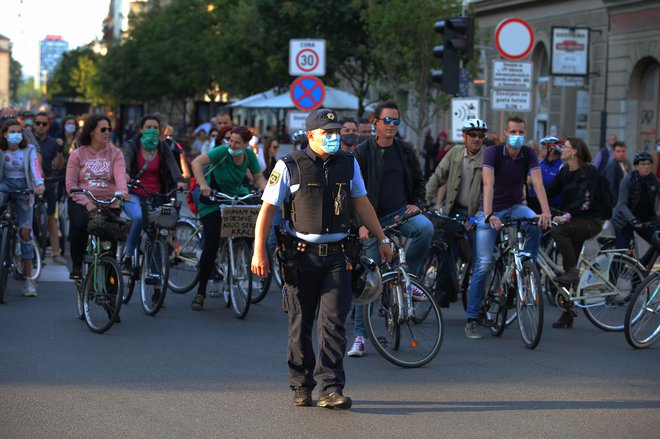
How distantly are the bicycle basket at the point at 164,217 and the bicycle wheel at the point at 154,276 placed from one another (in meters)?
0.17

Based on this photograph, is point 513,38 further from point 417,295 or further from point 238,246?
point 417,295

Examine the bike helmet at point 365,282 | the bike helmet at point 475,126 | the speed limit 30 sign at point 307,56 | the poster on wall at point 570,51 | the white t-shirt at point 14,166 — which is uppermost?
the poster on wall at point 570,51

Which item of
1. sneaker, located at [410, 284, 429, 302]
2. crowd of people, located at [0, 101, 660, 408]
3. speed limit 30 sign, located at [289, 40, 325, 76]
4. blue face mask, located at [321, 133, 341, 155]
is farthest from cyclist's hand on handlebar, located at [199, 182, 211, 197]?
speed limit 30 sign, located at [289, 40, 325, 76]

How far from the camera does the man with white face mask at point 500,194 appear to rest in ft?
34.5

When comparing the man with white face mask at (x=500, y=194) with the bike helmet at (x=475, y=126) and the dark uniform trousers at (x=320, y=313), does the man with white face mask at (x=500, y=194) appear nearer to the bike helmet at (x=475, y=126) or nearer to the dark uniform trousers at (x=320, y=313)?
the bike helmet at (x=475, y=126)

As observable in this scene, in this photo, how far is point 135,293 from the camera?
1359cm

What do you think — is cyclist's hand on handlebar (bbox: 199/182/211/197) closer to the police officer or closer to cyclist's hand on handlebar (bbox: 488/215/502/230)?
cyclist's hand on handlebar (bbox: 488/215/502/230)

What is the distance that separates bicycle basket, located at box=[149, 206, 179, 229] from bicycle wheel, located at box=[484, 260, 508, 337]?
9.90ft

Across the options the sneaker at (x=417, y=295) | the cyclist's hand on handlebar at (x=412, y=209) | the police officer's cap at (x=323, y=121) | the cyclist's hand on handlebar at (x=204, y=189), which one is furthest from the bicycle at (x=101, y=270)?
the police officer's cap at (x=323, y=121)

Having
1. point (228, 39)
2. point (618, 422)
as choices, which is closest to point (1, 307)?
point (618, 422)

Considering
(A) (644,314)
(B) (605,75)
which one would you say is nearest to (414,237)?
(A) (644,314)

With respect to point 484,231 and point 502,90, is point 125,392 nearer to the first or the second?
point 484,231

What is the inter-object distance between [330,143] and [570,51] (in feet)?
76.1

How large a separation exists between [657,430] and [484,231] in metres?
3.66
